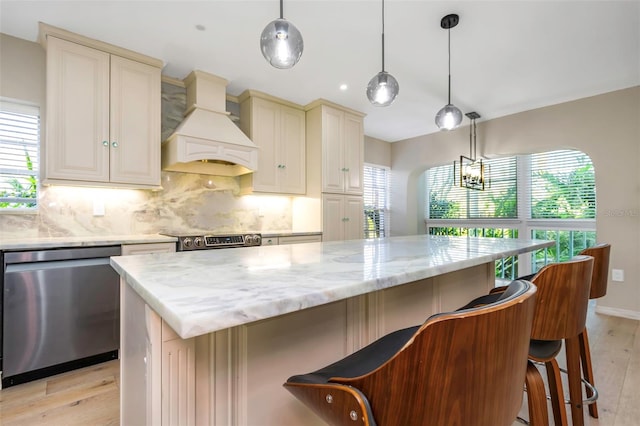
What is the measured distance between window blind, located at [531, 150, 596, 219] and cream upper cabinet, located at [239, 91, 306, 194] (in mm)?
3336

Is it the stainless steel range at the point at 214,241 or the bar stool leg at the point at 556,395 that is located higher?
the stainless steel range at the point at 214,241

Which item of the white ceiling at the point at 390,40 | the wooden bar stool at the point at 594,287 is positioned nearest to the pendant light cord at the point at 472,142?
→ the white ceiling at the point at 390,40

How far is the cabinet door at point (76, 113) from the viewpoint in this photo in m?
2.37

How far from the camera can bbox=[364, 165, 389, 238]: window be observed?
5.42 meters

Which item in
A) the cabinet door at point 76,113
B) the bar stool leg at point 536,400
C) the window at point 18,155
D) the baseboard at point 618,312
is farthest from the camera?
the baseboard at point 618,312

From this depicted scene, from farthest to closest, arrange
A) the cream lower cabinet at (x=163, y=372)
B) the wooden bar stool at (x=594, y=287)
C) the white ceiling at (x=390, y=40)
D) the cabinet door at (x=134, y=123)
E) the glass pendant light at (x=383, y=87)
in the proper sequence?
the cabinet door at (x=134, y=123), the white ceiling at (x=390, y=40), the glass pendant light at (x=383, y=87), the wooden bar stool at (x=594, y=287), the cream lower cabinet at (x=163, y=372)

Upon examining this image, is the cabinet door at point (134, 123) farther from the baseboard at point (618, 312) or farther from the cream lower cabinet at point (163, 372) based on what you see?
the baseboard at point (618, 312)

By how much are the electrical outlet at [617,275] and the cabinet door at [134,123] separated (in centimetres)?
484

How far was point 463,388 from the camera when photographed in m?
0.52

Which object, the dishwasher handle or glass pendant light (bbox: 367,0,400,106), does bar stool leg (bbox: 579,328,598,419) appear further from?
the dishwasher handle

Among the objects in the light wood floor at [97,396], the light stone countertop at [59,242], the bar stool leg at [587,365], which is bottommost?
the light wood floor at [97,396]

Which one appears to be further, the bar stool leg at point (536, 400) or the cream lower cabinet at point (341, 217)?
the cream lower cabinet at point (341, 217)

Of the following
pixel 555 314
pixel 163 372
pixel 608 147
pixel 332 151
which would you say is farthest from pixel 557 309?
pixel 608 147

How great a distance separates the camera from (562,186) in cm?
418
